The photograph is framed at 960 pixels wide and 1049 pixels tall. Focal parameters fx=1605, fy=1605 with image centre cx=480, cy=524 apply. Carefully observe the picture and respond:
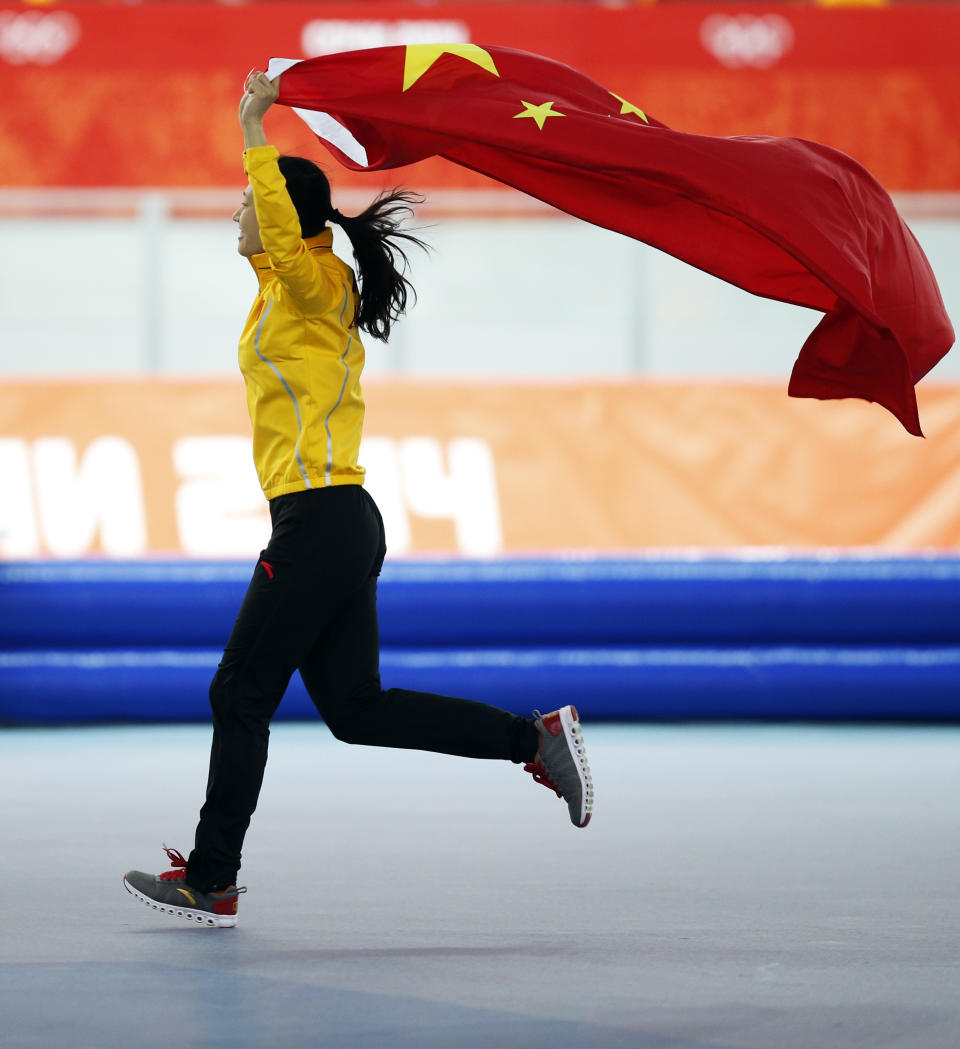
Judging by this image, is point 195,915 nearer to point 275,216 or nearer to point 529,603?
point 275,216

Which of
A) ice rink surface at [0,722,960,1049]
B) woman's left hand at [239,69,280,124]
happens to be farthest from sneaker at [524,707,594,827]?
woman's left hand at [239,69,280,124]

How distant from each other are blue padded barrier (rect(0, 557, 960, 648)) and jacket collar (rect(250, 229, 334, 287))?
2970 mm

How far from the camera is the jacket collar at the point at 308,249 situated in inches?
124

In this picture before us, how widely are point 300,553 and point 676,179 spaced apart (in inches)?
45.9

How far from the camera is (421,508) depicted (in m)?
6.94

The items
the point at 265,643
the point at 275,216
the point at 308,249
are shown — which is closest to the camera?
the point at 275,216

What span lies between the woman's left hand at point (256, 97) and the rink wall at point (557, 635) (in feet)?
10.4

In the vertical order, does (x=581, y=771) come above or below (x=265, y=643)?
below

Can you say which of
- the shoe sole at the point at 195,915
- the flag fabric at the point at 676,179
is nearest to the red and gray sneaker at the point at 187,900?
the shoe sole at the point at 195,915

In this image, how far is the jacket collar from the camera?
3139mm

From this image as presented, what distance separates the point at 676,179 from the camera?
3420 millimetres

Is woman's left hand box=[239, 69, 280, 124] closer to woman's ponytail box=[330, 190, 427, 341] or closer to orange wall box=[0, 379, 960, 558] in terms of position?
woman's ponytail box=[330, 190, 427, 341]

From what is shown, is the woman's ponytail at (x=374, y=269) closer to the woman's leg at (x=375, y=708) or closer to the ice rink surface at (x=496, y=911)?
the woman's leg at (x=375, y=708)

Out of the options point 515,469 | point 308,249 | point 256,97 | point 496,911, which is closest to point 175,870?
point 496,911
